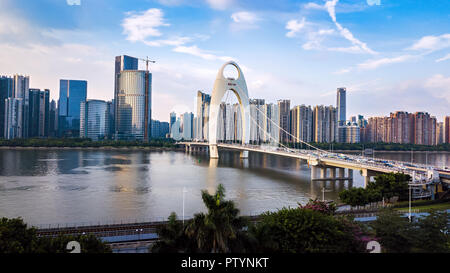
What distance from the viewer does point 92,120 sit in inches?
4508

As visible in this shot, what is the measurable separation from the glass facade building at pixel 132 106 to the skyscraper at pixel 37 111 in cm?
2359

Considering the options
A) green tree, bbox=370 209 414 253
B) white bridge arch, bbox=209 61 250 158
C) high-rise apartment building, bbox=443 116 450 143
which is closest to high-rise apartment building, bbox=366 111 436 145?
high-rise apartment building, bbox=443 116 450 143

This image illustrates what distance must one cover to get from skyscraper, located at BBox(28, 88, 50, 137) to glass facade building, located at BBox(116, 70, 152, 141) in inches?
929

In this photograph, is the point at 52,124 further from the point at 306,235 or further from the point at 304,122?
the point at 306,235

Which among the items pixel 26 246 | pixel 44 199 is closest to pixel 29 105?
pixel 44 199

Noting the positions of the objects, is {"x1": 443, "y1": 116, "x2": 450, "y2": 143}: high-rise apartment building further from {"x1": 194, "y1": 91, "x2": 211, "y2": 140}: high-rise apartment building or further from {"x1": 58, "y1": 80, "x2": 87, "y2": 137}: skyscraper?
{"x1": 58, "y1": 80, "x2": 87, "y2": 137}: skyscraper

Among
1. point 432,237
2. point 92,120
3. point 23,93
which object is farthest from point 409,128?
point 23,93

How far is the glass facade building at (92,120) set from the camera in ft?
375

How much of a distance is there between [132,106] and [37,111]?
29.9 m

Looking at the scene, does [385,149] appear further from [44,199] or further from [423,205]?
[44,199]

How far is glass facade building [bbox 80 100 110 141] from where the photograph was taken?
375 feet

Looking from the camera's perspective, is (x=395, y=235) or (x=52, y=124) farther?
(x=52, y=124)
